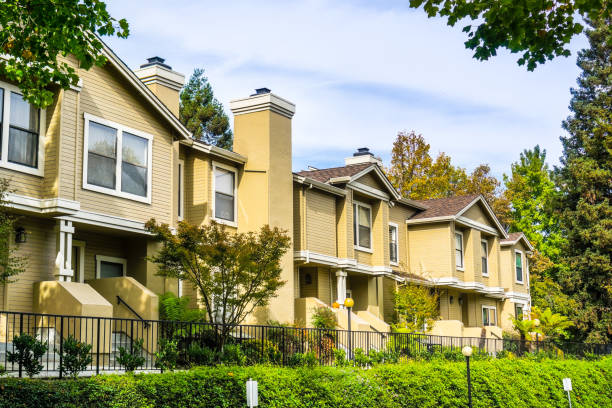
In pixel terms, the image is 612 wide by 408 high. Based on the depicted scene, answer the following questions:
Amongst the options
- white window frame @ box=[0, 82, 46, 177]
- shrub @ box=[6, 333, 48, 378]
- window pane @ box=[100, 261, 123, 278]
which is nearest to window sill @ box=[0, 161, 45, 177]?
white window frame @ box=[0, 82, 46, 177]

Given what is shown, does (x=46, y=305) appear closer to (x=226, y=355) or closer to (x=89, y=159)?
(x=89, y=159)

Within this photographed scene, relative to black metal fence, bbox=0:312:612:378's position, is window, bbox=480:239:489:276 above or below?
above

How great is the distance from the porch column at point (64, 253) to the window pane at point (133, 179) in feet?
8.00

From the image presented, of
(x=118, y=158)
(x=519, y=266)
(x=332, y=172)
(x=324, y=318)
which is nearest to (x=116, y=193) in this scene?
(x=118, y=158)

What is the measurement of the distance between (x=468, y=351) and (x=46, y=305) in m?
11.2

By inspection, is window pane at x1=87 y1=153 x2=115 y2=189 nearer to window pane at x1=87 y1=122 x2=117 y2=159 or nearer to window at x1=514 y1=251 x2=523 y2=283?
window pane at x1=87 y1=122 x2=117 y2=159

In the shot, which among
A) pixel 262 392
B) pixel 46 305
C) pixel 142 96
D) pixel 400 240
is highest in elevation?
pixel 142 96

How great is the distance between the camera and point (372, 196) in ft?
109

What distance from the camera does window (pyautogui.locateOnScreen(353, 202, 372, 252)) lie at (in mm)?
32812

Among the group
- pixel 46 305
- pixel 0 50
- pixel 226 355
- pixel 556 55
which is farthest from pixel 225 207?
pixel 556 55

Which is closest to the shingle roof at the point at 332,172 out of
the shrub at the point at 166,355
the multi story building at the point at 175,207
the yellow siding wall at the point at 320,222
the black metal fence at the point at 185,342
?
the multi story building at the point at 175,207

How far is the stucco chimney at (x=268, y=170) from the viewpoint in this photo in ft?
84.6

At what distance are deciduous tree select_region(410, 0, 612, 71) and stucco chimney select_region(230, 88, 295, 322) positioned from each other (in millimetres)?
15145

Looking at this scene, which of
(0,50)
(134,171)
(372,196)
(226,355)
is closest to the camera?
(0,50)
